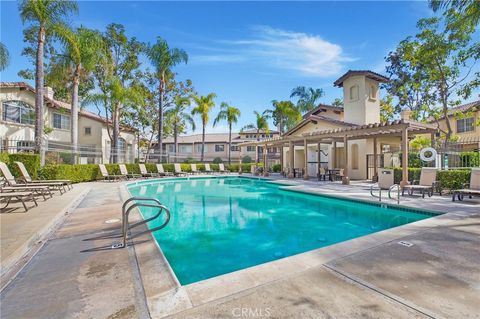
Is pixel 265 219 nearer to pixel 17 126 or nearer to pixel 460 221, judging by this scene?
pixel 460 221

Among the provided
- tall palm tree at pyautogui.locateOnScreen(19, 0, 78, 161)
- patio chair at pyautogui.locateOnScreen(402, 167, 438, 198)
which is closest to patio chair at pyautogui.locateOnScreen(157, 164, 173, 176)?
tall palm tree at pyautogui.locateOnScreen(19, 0, 78, 161)

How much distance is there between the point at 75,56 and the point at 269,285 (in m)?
20.1

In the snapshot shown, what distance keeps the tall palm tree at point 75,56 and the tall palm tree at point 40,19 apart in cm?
111

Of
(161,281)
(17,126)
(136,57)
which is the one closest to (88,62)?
(17,126)

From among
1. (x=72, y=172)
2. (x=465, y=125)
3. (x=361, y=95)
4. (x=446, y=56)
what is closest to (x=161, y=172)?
(x=72, y=172)

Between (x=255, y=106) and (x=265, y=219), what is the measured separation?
94.1 feet

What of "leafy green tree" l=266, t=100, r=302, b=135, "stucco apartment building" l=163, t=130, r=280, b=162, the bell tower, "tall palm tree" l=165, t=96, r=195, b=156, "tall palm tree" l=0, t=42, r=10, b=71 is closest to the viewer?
"tall palm tree" l=0, t=42, r=10, b=71

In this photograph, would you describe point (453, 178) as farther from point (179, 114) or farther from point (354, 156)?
point (179, 114)

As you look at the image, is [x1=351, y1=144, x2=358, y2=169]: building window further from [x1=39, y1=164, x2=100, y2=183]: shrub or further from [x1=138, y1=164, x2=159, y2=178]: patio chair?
[x1=39, y1=164, x2=100, y2=183]: shrub

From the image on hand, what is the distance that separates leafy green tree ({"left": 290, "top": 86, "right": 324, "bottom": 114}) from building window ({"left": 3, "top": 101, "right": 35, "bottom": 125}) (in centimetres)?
3043

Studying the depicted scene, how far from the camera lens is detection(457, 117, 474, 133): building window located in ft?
80.5

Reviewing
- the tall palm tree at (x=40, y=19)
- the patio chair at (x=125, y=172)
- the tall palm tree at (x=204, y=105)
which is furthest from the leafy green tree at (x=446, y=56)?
the tall palm tree at (x=40, y=19)

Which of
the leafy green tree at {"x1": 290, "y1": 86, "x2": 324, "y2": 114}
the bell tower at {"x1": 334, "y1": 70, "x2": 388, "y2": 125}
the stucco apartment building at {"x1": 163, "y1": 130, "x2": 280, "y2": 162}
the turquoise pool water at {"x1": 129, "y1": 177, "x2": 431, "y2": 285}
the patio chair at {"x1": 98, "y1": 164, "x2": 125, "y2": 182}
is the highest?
the leafy green tree at {"x1": 290, "y1": 86, "x2": 324, "y2": 114}

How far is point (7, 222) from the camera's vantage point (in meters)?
5.57
